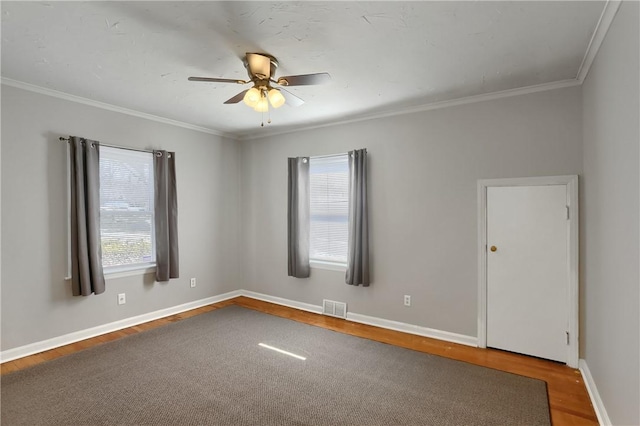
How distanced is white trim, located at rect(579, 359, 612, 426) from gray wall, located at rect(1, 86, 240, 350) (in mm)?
4416

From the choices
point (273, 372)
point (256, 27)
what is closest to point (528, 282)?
point (273, 372)

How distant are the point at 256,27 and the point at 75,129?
2.56 m

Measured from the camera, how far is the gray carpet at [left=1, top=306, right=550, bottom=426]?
2.20 meters

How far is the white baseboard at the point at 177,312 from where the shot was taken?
10.2ft

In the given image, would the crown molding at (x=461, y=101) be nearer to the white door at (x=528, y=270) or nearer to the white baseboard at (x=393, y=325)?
the white door at (x=528, y=270)

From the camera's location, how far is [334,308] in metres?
4.28

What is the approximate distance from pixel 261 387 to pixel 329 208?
2.45m

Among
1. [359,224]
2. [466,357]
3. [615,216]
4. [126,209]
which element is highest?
[126,209]

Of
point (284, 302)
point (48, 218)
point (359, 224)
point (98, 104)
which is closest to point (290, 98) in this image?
point (359, 224)

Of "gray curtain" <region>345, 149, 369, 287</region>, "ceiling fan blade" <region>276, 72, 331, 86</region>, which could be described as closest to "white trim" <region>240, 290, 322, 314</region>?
"gray curtain" <region>345, 149, 369, 287</region>

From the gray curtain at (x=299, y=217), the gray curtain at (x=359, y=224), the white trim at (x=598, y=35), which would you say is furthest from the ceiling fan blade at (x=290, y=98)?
the white trim at (x=598, y=35)

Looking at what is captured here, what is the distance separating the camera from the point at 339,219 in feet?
14.3

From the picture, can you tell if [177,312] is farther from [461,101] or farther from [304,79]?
[461,101]

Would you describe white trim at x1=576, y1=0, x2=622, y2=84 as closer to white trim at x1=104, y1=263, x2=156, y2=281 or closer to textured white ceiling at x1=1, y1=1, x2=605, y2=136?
textured white ceiling at x1=1, y1=1, x2=605, y2=136
